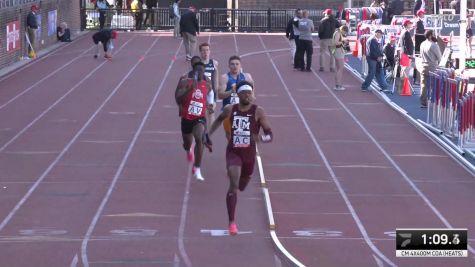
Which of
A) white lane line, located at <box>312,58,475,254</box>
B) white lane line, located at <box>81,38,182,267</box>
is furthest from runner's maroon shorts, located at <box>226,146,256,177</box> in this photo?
white lane line, located at <box>312,58,475,254</box>

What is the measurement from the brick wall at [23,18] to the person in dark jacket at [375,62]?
1054 cm

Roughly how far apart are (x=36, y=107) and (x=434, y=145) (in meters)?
8.97

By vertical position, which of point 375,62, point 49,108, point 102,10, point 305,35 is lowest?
point 49,108

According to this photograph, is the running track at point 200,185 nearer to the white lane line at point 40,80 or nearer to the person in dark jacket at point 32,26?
the white lane line at point 40,80

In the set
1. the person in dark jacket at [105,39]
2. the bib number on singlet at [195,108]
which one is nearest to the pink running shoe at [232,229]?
the bib number on singlet at [195,108]

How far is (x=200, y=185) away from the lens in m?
16.1

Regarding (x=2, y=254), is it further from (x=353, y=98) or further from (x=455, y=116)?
(x=353, y=98)

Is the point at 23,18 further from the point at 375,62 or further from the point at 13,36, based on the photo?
the point at 375,62

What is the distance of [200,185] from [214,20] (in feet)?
110

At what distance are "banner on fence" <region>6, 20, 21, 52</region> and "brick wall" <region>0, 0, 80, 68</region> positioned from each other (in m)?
0.09

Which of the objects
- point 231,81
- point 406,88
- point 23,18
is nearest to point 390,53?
point 406,88

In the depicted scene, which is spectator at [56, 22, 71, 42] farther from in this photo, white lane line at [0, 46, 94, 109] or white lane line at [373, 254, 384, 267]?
white lane line at [373, 254, 384, 267]

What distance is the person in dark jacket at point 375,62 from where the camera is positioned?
2700 centimetres

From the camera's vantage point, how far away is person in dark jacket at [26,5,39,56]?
34.9 metres
